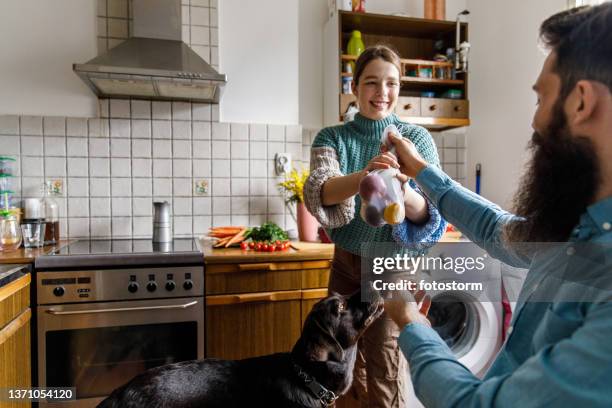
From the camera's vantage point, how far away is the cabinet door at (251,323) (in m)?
1.84

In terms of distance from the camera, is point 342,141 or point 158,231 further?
point 158,231

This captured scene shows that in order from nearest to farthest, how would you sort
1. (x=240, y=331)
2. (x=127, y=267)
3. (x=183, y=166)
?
(x=127, y=267), (x=240, y=331), (x=183, y=166)

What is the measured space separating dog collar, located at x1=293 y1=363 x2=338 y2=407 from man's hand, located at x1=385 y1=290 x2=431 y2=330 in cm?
49

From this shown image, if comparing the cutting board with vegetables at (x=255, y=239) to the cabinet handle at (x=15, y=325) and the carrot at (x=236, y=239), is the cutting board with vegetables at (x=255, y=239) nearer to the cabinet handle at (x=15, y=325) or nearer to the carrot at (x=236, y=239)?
the carrot at (x=236, y=239)

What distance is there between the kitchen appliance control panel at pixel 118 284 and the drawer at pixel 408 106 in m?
1.46

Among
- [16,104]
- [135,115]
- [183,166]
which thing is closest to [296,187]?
[183,166]

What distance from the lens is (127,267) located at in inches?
68.9

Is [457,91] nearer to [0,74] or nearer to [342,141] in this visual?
[342,141]

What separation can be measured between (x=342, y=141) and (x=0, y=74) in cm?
204

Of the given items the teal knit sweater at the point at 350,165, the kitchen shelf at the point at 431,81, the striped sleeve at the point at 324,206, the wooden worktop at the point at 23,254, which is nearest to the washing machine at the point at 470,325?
the teal knit sweater at the point at 350,165

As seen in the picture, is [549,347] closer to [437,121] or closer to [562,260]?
[562,260]

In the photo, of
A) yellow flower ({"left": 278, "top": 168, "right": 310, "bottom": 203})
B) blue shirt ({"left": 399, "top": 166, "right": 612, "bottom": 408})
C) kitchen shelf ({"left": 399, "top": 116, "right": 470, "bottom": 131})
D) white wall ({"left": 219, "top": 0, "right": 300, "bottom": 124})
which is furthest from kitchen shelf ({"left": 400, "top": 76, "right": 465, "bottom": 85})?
blue shirt ({"left": 399, "top": 166, "right": 612, "bottom": 408})

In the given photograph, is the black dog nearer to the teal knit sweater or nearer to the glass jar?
the teal knit sweater

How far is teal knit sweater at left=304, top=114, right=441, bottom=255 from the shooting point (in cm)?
110
